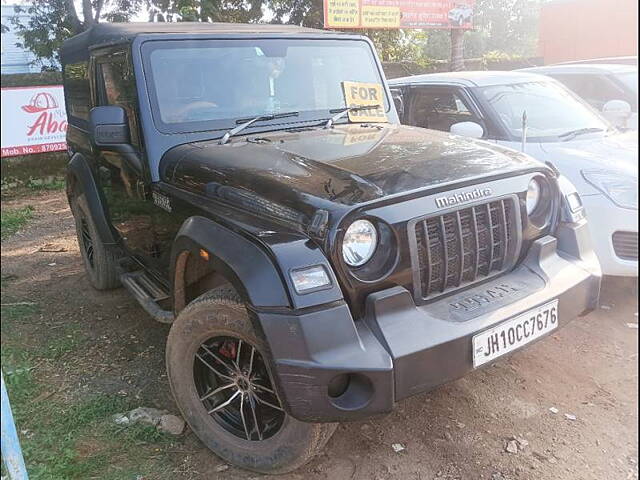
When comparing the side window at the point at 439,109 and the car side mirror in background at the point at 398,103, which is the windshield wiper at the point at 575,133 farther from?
the car side mirror in background at the point at 398,103

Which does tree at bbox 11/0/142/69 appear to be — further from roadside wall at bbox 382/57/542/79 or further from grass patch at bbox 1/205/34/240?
grass patch at bbox 1/205/34/240

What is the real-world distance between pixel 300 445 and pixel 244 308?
1.93 ft

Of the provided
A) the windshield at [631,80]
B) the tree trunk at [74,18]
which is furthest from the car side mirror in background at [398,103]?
the windshield at [631,80]

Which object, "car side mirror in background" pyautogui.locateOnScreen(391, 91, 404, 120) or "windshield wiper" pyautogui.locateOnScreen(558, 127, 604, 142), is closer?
"windshield wiper" pyautogui.locateOnScreen(558, 127, 604, 142)

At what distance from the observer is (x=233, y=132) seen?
2947 millimetres

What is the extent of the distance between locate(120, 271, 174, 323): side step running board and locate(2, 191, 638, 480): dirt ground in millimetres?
403

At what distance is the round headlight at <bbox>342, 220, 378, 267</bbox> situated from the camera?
210 cm

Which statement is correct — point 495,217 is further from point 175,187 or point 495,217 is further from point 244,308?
point 175,187

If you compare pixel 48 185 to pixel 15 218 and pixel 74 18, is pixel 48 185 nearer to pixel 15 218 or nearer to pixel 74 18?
pixel 15 218

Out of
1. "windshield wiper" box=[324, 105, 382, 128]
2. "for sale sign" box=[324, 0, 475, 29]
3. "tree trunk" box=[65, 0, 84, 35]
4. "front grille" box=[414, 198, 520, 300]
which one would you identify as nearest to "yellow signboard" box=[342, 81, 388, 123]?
"windshield wiper" box=[324, 105, 382, 128]

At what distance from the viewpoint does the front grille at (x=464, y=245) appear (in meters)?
2.22

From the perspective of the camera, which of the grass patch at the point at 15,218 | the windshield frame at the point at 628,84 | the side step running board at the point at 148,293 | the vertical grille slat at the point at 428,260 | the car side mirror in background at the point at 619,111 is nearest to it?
the windshield frame at the point at 628,84

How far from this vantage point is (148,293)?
337 centimetres

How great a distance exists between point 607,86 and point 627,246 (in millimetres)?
665
